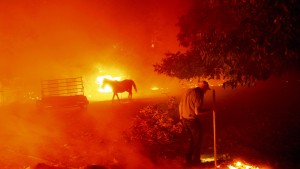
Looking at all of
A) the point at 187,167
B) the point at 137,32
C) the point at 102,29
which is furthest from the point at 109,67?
the point at 187,167

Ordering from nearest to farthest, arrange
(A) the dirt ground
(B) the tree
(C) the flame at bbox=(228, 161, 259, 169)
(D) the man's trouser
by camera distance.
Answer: (C) the flame at bbox=(228, 161, 259, 169)
(B) the tree
(D) the man's trouser
(A) the dirt ground

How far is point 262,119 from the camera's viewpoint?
51.6 feet

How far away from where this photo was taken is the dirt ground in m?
9.77

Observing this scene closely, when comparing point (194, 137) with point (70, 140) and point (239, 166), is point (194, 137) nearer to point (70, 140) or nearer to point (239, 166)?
point (239, 166)

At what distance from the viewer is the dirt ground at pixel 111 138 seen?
9.77m

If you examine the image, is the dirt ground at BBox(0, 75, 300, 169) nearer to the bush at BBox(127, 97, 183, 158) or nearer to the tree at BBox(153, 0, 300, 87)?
the bush at BBox(127, 97, 183, 158)

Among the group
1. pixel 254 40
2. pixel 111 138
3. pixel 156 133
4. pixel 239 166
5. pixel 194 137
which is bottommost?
pixel 239 166

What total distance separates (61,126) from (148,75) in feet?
72.2

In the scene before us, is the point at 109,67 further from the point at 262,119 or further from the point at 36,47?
the point at 262,119

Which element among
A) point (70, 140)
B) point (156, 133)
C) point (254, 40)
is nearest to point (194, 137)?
point (156, 133)

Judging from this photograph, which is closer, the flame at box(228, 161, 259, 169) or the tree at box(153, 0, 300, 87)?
the flame at box(228, 161, 259, 169)

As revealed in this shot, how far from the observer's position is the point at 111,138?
1237cm

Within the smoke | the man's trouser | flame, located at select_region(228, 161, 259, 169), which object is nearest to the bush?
the smoke

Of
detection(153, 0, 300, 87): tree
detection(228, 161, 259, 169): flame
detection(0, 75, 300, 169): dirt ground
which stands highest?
A: detection(153, 0, 300, 87): tree
